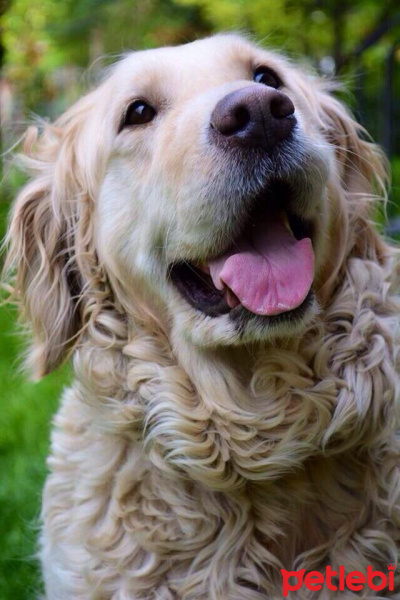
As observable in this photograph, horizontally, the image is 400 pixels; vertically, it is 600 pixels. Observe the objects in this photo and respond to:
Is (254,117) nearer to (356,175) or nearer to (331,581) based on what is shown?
(356,175)

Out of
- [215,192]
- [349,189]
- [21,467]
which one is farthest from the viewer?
[21,467]

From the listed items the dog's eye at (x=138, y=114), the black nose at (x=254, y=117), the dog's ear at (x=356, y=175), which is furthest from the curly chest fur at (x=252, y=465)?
the dog's eye at (x=138, y=114)

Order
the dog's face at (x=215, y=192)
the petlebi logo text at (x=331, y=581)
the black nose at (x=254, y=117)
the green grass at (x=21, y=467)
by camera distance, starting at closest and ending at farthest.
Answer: the black nose at (x=254, y=117) → the dog's face at (x=215, y=192) → the petlebi logo text at (x=331, y=581) → the green grass at (x=21, y=467)

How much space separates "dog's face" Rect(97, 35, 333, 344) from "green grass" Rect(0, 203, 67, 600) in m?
0.92

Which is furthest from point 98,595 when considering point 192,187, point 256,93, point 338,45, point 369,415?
point 338,45

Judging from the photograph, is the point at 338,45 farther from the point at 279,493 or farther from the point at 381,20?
the point at 279,493

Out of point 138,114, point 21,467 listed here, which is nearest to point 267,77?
point 138,114

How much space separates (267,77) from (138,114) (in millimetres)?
518

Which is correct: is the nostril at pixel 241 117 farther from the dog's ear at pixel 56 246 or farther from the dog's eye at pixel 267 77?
the dog's ear at pixel 56 246

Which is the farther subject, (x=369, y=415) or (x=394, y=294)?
(x=394, y=294)

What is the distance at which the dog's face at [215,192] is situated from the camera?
2.46 m

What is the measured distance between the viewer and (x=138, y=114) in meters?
2.93

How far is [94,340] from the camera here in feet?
9.55

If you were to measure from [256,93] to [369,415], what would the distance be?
113cm
